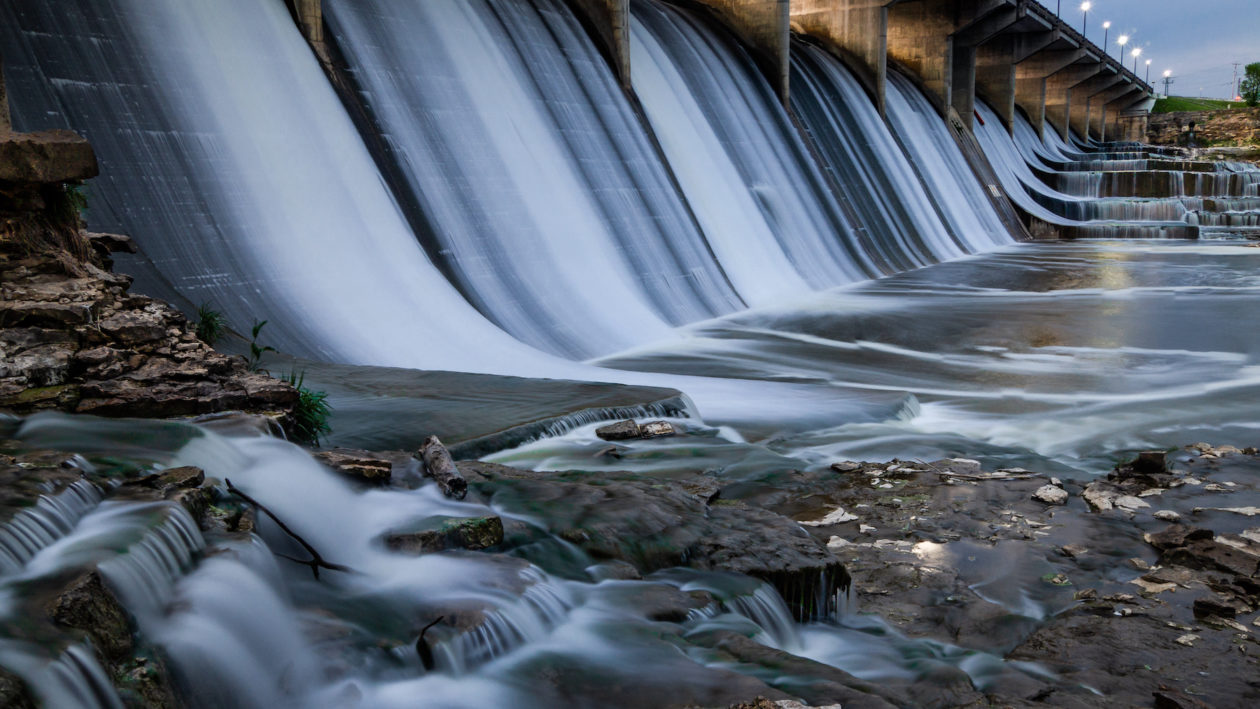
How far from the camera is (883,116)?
825 inches

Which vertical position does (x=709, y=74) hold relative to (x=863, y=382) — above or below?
above

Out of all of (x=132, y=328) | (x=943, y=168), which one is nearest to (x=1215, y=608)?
(x=132, y=328)

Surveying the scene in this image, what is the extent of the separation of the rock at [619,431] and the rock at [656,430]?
0.05 metres

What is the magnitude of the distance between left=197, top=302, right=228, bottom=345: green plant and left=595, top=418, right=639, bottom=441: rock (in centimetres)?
224

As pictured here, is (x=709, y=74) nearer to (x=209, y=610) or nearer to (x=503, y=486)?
(x=503, y=486)

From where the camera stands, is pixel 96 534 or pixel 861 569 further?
pixel 861 569

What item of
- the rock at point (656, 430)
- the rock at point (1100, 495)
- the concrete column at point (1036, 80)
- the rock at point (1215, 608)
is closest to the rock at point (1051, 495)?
the rock at point (1100, 495)

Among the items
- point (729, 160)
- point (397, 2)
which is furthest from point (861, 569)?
point (729, 160)

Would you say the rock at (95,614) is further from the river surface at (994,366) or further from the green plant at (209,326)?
the green plant at (209,326)

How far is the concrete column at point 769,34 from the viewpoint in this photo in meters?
16.8

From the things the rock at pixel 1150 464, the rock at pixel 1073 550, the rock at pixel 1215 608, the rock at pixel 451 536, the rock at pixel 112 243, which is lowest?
the rock at pixel 1215 608

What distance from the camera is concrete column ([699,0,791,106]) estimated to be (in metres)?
16.8

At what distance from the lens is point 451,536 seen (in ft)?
12.1

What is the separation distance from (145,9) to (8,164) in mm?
3646
